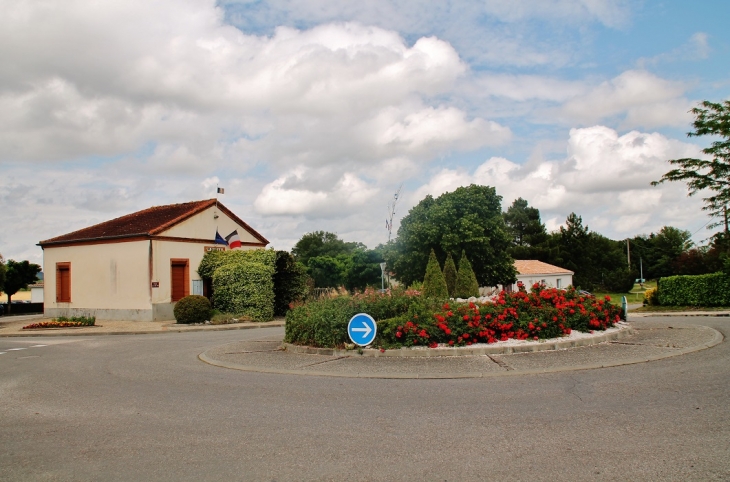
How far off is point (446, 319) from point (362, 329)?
1.71 metres

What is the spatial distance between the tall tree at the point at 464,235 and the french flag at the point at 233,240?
17502 mm

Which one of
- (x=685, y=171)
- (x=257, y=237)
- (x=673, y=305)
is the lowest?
(x=673, y=305)

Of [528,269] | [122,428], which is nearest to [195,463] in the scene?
[122,428]

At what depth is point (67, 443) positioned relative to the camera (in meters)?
6.08

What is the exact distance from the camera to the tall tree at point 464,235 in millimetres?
47125

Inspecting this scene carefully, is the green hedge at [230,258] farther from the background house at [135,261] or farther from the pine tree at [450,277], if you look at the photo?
the pine tree at [450,277]

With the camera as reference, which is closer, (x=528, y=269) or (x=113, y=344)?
(x=113, y=344)

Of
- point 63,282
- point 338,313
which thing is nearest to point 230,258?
point 63,282

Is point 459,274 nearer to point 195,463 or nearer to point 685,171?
point 685,171

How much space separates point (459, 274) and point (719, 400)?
29.7 metres

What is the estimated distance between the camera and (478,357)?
1076 centimetres

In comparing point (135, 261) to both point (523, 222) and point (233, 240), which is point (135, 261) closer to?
point (233, 240)

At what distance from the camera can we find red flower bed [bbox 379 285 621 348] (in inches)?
456

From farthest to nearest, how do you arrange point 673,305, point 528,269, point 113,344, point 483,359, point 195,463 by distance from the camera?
1. point 528,269
2. point 673,305
3. point 113,344
4. point 483,359
5. point 195,463
